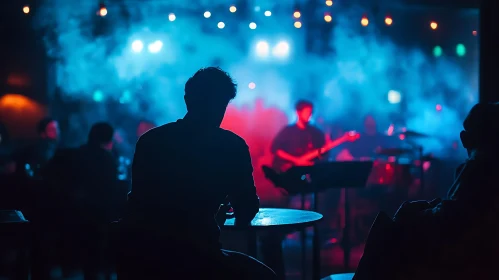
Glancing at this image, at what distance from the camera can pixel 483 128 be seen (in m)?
2.52

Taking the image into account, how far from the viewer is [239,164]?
232cm

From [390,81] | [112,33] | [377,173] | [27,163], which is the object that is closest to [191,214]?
[27,163]

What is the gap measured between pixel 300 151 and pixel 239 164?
511 centimetres

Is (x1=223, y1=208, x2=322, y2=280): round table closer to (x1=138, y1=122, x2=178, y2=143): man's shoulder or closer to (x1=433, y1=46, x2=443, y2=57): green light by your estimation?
(x1=138, y1=122, x2=178, y2=143): man's shoulder

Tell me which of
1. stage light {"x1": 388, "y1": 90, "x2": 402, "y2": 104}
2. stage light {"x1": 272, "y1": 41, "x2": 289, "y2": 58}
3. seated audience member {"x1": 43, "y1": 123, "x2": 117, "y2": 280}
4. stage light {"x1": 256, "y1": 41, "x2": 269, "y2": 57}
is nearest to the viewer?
seated audience member {"x1": 43, "y1": 123, "x2": 117, "y2": 280}

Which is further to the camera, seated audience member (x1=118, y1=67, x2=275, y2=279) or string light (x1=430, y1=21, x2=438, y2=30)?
string light (x1=430, y1=21, x2=438, y2=30)

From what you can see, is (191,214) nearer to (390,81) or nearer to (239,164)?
(239,164)

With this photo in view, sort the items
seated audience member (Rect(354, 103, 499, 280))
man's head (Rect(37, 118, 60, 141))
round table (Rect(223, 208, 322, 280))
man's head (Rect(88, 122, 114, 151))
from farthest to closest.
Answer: man's head (Rect(37, 118, 60, 141)) < man's head (Rect(88, 122, 114, 151)) < round table (Rect(223, 208, 322, 280)) < seated audience member (Rect(354, 103, 499, 280))

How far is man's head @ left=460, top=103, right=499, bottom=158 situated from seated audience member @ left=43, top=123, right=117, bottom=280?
133 inches

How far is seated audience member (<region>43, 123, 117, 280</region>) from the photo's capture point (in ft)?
15.4

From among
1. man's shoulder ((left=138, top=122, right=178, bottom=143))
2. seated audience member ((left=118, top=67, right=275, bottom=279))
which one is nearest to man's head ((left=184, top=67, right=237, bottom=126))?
seated audience member ((left=118, top=67, right=275, bottom=279))

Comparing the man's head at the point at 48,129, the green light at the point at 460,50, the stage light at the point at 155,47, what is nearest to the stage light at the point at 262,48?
the stage light at the point at 155,47

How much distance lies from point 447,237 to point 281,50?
30.1ft

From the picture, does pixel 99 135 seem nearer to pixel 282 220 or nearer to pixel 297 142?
pixel 282 220
